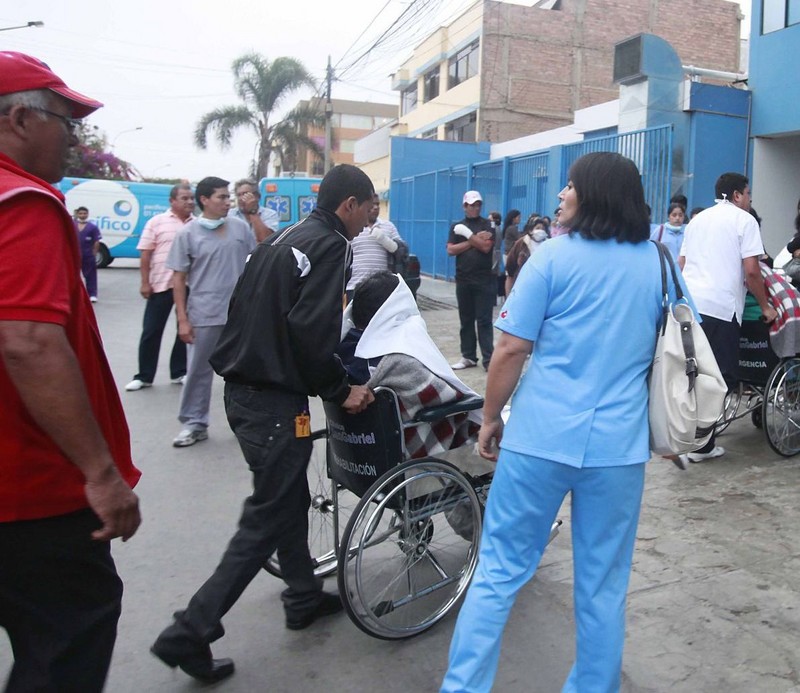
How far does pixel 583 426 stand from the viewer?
7.50ft

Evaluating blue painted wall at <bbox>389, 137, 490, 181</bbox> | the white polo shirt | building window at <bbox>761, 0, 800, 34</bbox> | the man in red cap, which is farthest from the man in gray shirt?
blue painted wall at <bbox>389, 137, 490, 181</bbox>

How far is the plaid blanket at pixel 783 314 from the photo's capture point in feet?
15.9

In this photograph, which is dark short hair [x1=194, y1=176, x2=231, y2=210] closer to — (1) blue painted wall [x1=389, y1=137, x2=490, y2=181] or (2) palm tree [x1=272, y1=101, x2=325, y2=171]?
(1) blue painted wall [x1=389, y1=137, x2=490, y2=181]

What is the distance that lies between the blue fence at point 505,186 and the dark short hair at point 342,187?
3086 millimetres

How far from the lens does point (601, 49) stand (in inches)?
1230

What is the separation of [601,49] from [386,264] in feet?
89.8

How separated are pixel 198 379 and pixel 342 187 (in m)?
3.06

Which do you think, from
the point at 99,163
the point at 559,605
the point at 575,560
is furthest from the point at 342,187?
the point at 99,163

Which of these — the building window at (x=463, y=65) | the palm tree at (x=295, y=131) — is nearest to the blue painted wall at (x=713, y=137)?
the building window at (x=463, y=65)

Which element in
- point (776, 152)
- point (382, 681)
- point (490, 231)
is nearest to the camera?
point (382, 681)

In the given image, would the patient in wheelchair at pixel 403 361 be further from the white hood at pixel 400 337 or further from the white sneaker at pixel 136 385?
the white sneaker at pixel 136 385

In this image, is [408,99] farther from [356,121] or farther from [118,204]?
[356,121]

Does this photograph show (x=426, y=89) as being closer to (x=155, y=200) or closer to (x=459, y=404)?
(x=155, y=200)

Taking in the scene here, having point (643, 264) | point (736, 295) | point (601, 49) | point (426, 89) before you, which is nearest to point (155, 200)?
point (426, 89)
